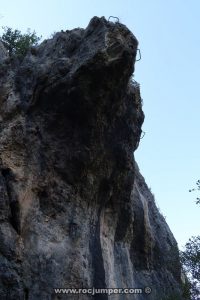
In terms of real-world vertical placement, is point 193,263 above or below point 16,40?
below

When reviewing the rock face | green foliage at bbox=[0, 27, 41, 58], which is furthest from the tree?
green foliage at bbox=[0, 27, 41, 58]

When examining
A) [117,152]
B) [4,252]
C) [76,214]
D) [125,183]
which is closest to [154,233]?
[125,183]

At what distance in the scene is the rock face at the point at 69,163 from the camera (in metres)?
12.3

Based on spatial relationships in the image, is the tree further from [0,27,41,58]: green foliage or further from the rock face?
[0,27,41,58]: green foliage

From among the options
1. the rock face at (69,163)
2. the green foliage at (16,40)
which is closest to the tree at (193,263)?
the rock face at (69,163)

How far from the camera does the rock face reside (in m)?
12.3

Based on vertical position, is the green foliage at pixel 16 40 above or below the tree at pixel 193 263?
above

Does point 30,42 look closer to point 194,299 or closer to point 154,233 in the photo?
point 154,233

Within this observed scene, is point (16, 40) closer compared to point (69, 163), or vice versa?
point (69, 163)

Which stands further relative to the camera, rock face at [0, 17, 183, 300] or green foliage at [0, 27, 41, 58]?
green foliage at [0, 27, 41, 58]

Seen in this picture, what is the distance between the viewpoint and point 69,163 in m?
14.5

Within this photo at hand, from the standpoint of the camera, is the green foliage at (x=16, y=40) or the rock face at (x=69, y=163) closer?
the rock face at (x=69, y=163)

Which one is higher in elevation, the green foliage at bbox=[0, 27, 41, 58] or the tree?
the green foliage at bbox=[0, 27, 41, 58]

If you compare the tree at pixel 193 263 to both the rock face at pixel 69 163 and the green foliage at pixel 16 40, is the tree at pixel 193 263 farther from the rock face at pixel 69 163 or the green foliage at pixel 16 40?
the green foliage at pixel 16 40
